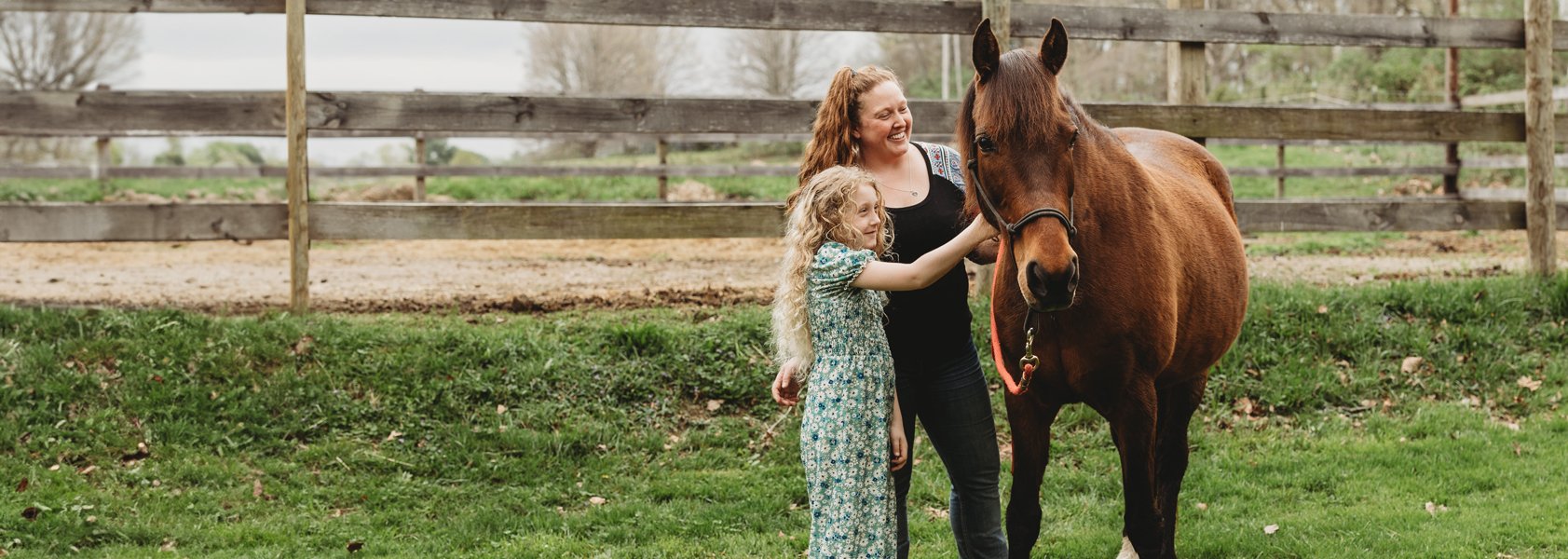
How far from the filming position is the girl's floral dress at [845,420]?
2943mm

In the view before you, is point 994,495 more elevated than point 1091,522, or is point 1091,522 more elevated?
point 994,495

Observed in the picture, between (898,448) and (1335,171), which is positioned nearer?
(898,448)

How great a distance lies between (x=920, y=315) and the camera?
10.3 feet

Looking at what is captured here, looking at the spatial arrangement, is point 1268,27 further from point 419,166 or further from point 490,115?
point 419,166

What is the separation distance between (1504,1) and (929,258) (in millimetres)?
19937

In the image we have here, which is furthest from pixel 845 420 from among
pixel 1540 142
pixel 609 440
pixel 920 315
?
pixel 1540 142

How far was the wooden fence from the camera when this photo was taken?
20.5 feet

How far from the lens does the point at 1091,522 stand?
15.5 ft

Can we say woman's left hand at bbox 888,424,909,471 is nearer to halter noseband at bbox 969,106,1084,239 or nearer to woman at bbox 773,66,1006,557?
woman at bbox 773,66,1006,557

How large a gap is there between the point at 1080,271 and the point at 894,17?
3.95 meters

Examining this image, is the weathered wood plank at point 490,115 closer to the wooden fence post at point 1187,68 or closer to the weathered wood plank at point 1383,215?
the wooden fence post at point 1187,68

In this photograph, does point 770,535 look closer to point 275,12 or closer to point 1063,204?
point 1063,204

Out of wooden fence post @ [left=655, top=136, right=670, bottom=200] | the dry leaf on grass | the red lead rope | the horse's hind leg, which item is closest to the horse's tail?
the horse's hind leg

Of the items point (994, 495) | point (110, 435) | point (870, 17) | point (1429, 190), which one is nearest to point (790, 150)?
point (1429, 190)
